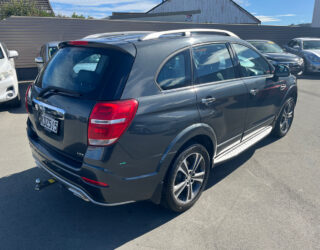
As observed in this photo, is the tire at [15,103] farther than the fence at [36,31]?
No

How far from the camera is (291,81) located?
4.74 meters

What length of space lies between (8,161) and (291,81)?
185 inches

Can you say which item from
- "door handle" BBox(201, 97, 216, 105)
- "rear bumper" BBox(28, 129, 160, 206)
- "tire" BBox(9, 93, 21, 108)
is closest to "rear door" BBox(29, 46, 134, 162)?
"rear bumper" BBox(28, 129, 160, 206)

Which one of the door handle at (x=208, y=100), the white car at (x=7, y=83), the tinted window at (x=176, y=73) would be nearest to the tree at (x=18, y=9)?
the white car at (x=7, y=83)

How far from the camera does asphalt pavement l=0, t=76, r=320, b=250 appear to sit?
8.63 feet

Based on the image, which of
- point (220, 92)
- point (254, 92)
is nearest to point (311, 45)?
point (254, 92)

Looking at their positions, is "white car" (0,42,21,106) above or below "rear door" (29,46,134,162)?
below

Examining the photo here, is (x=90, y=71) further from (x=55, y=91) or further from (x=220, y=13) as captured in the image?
(x=220, y=13)

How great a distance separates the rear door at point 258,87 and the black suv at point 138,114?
0.71 ft

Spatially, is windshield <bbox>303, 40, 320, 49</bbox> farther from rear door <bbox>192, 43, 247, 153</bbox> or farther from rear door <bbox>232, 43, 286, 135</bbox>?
rear door <bbox>192, 43, 247, 153</bbox>

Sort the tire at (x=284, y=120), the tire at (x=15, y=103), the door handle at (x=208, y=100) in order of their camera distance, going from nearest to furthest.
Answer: the door handle at (x=208, y=100)
the tire at (x=284, y=120)
the tire at (x=15, y=103)

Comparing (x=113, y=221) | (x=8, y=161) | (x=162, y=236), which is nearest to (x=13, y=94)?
(x=8, y=161)

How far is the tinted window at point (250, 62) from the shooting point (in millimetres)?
3668

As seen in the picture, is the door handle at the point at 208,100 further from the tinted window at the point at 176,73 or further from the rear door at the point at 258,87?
the rear door at the point at 258,87
